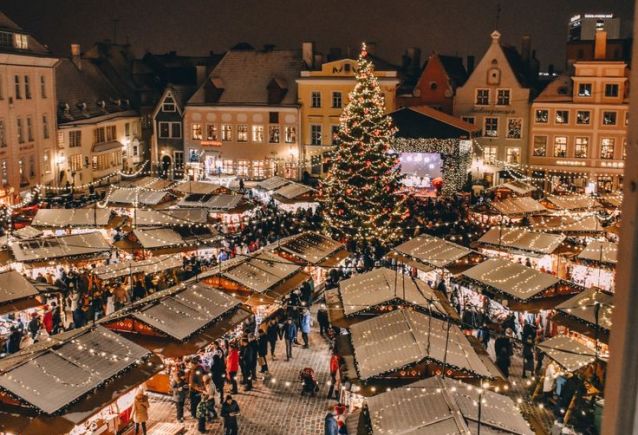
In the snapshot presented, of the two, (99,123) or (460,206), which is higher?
(99,123)

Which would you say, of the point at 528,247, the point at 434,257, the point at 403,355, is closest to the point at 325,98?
the point at 434,257

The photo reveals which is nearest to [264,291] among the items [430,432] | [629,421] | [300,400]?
[300,400]

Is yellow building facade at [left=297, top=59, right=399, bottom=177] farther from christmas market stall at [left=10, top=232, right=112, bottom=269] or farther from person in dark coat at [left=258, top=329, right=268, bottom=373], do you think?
person in dark coat at [left=258, top=329, right=268, bottom=373]

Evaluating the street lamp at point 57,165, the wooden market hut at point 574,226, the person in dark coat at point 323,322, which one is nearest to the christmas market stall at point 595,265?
the wooden market hut at point 574,226

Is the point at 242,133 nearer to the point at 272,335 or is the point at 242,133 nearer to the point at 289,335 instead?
the point at 289,335

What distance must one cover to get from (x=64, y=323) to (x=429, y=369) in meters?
12.5

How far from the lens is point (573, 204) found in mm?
28469

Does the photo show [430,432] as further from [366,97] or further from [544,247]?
[366,97]

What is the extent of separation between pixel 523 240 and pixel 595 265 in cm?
270

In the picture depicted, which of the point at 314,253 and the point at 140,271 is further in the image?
the point at 314,253

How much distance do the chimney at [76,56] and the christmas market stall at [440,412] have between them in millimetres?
45721

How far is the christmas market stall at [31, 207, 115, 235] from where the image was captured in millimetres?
24844

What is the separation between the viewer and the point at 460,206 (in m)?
33.2

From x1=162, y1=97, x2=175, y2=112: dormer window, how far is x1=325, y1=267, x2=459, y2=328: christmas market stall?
36.1 metres
